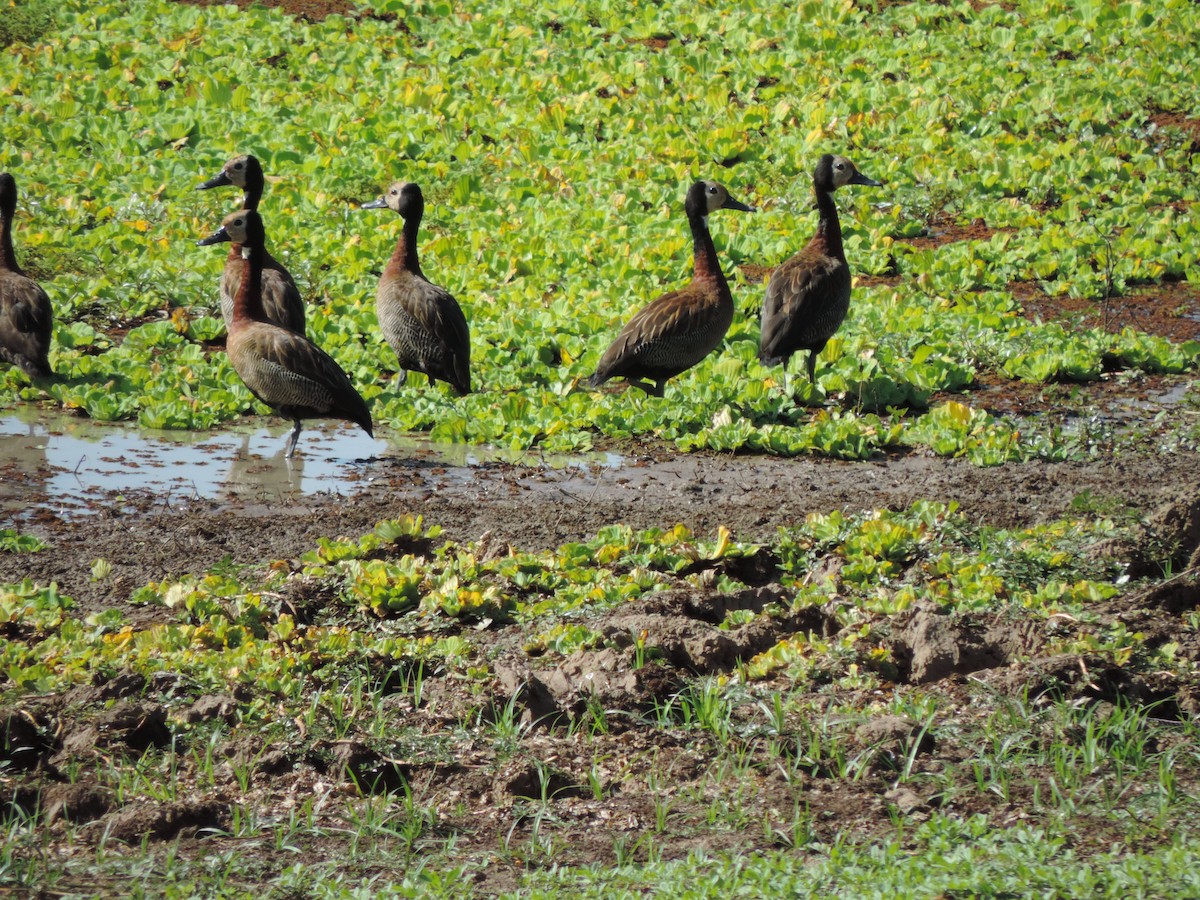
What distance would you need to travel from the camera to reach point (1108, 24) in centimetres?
1884

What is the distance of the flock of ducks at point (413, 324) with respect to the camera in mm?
9594

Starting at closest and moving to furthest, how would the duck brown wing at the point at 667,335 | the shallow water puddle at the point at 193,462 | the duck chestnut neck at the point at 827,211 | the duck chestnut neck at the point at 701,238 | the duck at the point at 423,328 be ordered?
the shallow water puddle at the point at 193,462, the duck brown wing at the point at 667,335, the duck at the point at 423,328, the duck chestnut neck at the point at 701,238, the duck chestnut neck at the point at 827,211

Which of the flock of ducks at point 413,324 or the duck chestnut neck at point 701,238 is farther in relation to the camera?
the duck chestnut neck at point 701,238

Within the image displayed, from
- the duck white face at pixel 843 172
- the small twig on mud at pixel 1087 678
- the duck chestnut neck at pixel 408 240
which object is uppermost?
the duck white face at pixel 843 172

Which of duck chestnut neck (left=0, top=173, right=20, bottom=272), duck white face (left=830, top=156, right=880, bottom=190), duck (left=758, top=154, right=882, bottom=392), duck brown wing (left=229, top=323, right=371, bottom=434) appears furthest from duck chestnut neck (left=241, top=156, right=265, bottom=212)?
duck white face (left=830, top=156, right=880, bottom=190)

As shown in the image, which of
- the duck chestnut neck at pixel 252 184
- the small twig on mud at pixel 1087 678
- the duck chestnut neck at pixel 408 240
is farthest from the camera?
the duck chestnut neck at pixel 252 184

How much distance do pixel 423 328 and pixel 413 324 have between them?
102mm

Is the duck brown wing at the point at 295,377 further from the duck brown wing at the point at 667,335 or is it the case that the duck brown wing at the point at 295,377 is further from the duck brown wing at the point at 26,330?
the duck brown wing at the point at 667,335

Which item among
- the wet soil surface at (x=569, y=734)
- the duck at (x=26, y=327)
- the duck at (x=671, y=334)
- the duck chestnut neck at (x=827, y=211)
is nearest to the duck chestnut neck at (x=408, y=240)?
the duck at (x=671, y=334)

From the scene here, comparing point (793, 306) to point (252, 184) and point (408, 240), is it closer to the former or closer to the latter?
point (408, 240)

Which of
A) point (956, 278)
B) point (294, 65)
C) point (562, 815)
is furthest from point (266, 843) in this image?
point (294, 65)

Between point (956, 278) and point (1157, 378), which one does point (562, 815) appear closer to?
point (1157, 378)

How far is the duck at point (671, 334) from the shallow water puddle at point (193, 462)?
3.37ft

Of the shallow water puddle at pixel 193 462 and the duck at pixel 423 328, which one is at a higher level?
the duck at pixel 423 328
